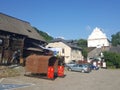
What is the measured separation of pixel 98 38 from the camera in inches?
4572

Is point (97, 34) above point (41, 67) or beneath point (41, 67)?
above

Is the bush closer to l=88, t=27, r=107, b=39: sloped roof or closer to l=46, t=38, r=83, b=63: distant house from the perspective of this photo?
l=46, t=38, r=83, b=63: distant house

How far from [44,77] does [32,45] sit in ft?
62.4

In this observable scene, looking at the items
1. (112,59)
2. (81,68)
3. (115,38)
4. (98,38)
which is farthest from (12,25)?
(115,38)

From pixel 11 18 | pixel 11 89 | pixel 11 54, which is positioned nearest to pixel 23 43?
pixel 11 54

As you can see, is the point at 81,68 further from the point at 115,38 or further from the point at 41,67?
the point at 115,38

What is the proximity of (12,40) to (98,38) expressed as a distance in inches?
3243

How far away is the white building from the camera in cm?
11544

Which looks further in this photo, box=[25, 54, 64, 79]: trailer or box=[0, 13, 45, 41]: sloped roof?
box=[0, 13, 45, 41]: sloped roof

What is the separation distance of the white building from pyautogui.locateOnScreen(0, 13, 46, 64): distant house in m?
72.0

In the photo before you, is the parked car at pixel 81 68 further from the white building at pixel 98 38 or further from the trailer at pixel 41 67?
the white building at pixel 98 38

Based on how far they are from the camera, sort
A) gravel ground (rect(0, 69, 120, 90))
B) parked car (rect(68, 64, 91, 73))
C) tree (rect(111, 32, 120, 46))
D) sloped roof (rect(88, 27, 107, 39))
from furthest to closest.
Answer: tree (rect(111, 32, 120, 46))
sloped roof (rect(88, 27, 107, 39))
parked car (rect(68, 64, 91, 73))
gravel ground (rect(0, 69, 120, 90))

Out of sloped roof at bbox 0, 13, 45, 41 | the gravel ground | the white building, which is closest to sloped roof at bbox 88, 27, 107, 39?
the white building

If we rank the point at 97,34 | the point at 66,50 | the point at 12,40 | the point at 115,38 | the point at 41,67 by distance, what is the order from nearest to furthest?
the point at 41,67 → the point at 12,40 → the point at 66,50 → the point at 97,34 → the point at 115,38
